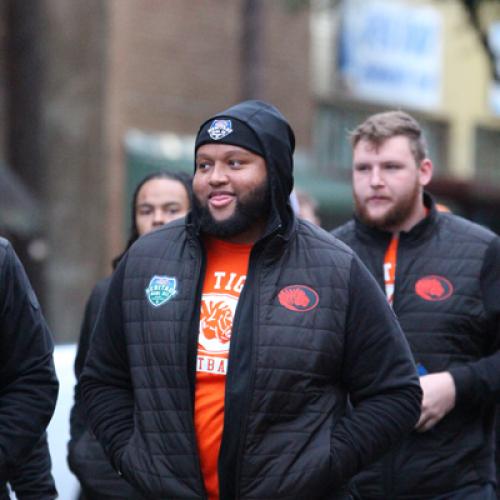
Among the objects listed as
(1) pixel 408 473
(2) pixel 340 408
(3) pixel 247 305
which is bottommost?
(1) pixel 408 473

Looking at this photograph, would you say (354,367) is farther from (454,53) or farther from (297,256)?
(454,53)

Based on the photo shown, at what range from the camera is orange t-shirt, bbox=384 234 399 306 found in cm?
490

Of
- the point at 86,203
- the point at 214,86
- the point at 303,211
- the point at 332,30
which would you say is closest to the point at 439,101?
→ the point at 332,30

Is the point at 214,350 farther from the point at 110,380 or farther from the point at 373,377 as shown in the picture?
the point at 373,377

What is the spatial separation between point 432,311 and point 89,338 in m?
1.36

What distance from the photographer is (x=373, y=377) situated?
3.83m

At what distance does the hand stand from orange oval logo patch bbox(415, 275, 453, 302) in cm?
32

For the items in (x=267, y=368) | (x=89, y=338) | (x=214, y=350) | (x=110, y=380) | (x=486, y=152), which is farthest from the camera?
(x=486, y=152)

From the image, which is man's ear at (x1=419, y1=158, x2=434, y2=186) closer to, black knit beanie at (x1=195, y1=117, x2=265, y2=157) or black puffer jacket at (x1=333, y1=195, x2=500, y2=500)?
black puffer jacket at (x1=333, y1=195, x2=500, y2=500)

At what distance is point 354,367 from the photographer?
12.5ft

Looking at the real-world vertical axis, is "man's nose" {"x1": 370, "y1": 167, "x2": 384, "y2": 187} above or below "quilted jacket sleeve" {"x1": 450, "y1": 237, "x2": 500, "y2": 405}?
above

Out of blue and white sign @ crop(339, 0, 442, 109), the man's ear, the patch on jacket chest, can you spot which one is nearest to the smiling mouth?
the patch on jacket chest

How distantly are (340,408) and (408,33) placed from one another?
16642 millimetres

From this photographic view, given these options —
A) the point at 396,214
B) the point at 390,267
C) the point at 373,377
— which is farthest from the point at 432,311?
the point at 373,377
